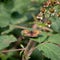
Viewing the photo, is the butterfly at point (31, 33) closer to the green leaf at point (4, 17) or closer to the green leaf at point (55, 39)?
the green leaf at point (55, 39)

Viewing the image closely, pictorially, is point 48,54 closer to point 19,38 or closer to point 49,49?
point 49,49

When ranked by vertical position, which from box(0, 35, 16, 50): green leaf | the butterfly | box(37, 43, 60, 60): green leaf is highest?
the butterfly

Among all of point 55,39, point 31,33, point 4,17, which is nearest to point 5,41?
point 31,33

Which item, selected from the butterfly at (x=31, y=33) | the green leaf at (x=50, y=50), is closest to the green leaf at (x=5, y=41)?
the butterfly at (x=31, y=33)

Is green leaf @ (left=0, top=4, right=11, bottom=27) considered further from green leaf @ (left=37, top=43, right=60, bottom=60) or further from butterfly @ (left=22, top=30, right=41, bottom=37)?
green leaf @ (left=37, top=43, right=60, bottom=60)

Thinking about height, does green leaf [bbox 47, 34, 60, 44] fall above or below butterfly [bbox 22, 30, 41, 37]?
below

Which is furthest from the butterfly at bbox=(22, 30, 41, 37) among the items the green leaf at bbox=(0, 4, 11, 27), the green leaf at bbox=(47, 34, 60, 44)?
the green leaf at bbox=(0, 4, 11, 27)

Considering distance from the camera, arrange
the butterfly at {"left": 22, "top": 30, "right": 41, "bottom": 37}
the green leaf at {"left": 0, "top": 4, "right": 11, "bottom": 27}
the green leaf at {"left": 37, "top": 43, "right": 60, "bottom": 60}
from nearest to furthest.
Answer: the green leaf at {"left": 37, "top": 43, "right": 60, "bottom": 60} < the butterfly at {"left": 22, "top": 30, "right": 41, "bottom": 37} < the green leaf at {"left": 0, "top": 4, "right": 11, "bottom": 27}

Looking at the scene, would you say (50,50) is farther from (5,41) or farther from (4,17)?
(4,17)

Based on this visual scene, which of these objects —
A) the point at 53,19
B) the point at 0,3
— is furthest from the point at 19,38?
the point at 0,3
